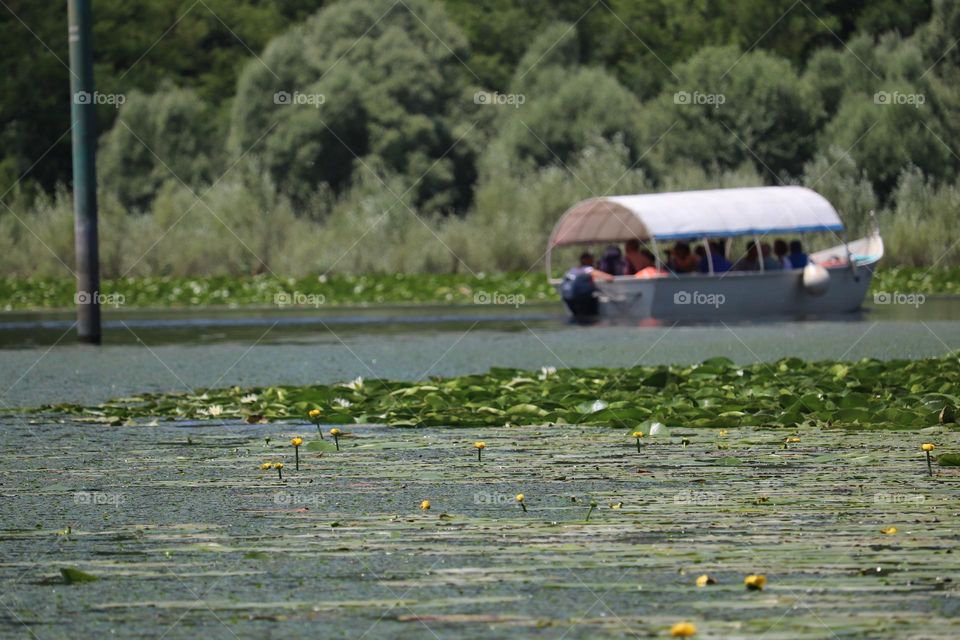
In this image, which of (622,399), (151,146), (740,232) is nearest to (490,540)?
(622,399)

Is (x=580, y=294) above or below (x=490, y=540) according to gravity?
below

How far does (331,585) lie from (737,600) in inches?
60.1

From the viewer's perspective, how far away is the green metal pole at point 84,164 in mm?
21969

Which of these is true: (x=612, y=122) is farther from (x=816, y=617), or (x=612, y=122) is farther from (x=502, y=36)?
(x=816, y=617)

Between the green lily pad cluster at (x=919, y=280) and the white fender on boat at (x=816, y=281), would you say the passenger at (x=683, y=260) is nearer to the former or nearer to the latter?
the white fender on boat at (x=816, y=281)

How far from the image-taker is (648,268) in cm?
3052

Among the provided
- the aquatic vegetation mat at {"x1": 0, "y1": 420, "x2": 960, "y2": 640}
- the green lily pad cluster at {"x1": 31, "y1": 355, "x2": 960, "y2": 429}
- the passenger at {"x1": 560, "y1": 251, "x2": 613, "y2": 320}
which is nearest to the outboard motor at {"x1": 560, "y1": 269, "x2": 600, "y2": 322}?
the passenger at {"x1": 560, "y1": 251, "x2": 613, "y2": 320}

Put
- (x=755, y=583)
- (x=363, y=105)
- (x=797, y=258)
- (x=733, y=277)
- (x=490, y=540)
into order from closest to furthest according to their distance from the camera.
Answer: (x=755, y=583), (x=490, y=540), (x=733, y=277), (x=797, y=258), (x=363, y=105)

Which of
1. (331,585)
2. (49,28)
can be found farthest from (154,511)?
(49,28)

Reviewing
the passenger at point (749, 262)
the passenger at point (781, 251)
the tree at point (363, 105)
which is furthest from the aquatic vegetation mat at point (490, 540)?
the tree at point (363, 105)

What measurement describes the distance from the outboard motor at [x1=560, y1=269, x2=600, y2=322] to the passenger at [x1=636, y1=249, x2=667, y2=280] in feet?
2.63

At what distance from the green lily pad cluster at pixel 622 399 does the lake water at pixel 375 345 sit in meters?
1.93

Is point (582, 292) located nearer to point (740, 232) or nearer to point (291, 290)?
point (740, 232)

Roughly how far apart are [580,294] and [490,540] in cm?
2217
